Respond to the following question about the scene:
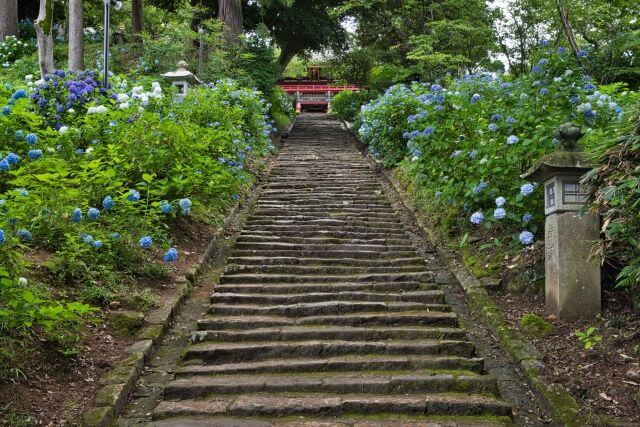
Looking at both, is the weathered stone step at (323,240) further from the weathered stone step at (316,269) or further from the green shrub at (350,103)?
the green shrub at (350,103)

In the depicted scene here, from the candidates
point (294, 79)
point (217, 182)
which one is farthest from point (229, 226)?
point (294, 79)

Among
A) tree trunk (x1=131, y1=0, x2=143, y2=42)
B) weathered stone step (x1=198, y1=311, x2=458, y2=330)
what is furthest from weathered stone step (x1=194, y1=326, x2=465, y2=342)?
tree trunk (x1=131, y1=0, x2=143, y2=42)

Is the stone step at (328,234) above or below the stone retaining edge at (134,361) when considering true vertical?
above

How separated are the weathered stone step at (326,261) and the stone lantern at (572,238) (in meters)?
2.23

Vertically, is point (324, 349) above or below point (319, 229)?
below

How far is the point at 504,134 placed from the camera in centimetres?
662

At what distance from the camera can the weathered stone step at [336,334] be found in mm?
5234

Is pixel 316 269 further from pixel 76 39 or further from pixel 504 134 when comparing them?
pixel 76 39

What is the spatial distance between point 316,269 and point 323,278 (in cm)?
26

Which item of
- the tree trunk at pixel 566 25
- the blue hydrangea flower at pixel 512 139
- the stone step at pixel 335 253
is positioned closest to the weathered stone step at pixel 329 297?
the stone step at pixel 335 253

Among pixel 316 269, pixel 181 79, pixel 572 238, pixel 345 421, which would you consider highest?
pixel 181 79

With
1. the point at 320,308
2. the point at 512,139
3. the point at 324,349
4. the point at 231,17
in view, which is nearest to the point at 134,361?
the point at 324,349

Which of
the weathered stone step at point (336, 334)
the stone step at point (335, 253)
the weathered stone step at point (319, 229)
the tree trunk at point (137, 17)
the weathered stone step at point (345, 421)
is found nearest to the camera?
the weathered stone step at point (345, 421)

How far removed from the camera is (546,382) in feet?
13.8
